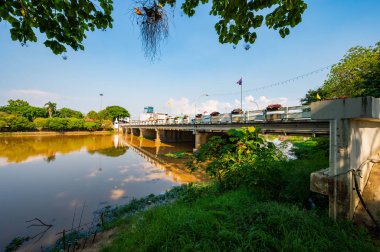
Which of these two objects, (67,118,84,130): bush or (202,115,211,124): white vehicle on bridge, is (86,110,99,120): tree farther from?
(202,115,211,124): white vehicle on bridge

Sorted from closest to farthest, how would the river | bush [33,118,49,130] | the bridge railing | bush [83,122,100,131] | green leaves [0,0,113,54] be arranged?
green leaves [0,0,113,54] → the river → the bridge railing → bush [33,118,49,130] → bush [83,122,100,131]

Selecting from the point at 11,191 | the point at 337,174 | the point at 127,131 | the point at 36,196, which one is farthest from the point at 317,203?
the point at 127,131

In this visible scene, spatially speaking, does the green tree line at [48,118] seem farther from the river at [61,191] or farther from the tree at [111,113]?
the river at [61,191]

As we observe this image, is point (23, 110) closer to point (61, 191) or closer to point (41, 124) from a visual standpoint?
point (41, 124)

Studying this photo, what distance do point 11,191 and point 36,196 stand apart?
227cm

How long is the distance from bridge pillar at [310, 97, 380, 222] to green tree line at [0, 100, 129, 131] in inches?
2731

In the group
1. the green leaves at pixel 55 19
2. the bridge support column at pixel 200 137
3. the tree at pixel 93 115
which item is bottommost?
the bridge support column at pixel 200 137

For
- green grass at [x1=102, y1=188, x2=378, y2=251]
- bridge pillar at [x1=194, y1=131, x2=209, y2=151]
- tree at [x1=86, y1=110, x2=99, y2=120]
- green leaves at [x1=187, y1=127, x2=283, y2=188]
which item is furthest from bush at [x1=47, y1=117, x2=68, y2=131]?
green grass at [x1=102, y1=188, x2=378, y2=251]

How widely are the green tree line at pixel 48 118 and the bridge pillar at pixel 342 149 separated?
6936 centimetres

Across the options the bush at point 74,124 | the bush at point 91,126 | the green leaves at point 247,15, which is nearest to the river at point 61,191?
the green leaves at point 247,15

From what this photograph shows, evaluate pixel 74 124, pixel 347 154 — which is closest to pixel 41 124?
pixel 74 124

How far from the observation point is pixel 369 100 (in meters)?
2.72

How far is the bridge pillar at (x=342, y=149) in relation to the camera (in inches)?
112

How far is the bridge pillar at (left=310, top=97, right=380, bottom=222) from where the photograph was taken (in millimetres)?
2854
